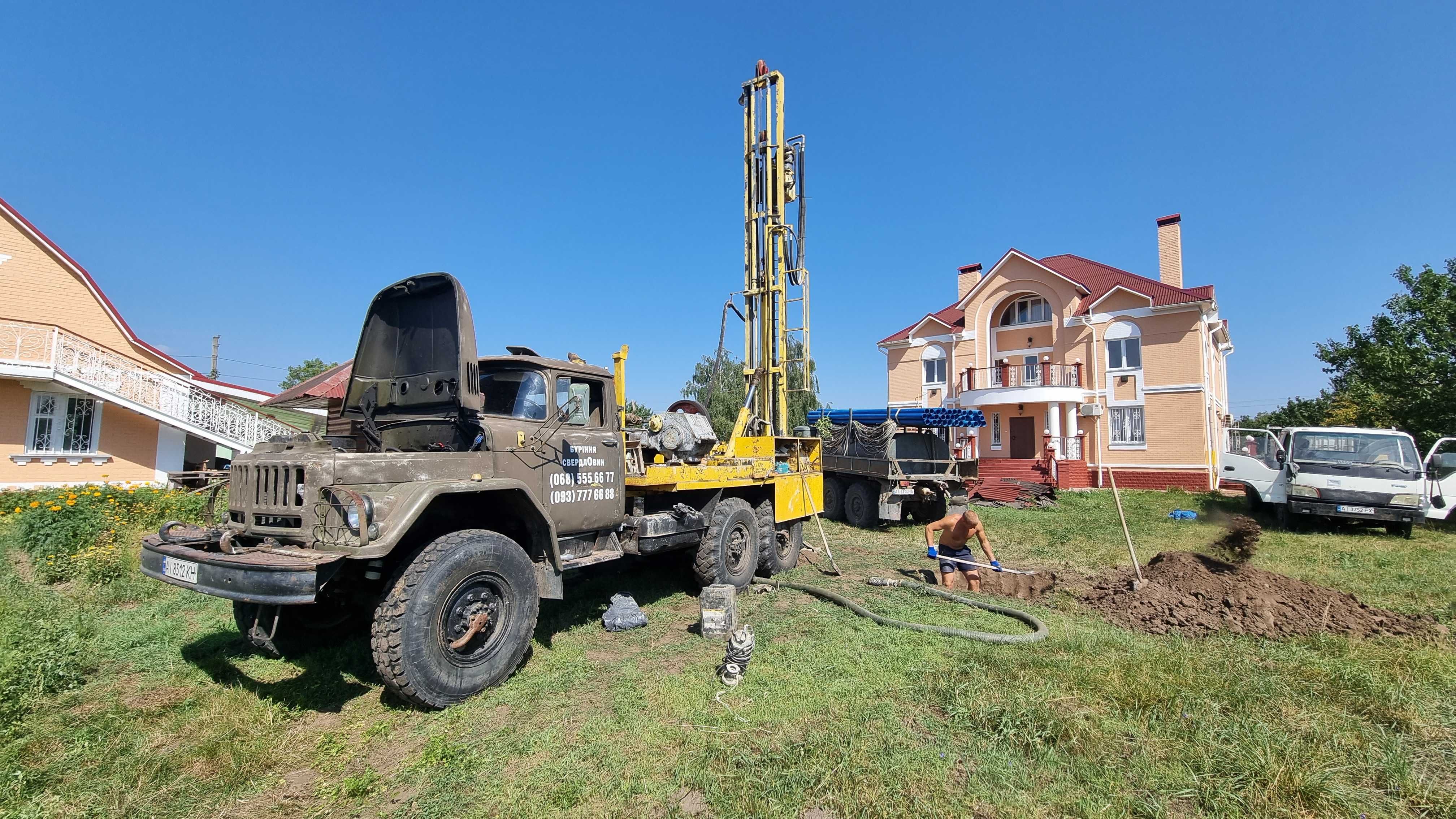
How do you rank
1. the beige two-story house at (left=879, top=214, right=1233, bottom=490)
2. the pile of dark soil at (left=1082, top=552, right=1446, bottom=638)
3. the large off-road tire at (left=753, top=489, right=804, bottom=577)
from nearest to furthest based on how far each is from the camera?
1. the pile of dark soil at (left=1082, top=552, right=1446, bottom=638)
2. the large off-road tire at (left=753, top=489, right=804, bottom=577)
3. the beige two-story house at (left=879, top=214, right=1233, bottom=490)

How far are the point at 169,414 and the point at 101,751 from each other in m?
13.8

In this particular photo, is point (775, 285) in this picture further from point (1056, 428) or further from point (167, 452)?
point (1056, 428)

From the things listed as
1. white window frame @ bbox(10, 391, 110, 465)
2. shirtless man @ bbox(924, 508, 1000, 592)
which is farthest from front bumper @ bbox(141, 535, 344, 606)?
white window frame @ bbox(10, 391, 110, 465)

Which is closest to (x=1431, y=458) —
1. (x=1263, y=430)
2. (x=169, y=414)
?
(x=1263, y=430)

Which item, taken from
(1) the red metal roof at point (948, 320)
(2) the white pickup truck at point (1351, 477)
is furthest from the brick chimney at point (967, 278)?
(2) the white pickup truck at point (1351, 477)

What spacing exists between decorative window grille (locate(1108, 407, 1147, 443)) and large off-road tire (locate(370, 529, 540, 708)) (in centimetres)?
2325

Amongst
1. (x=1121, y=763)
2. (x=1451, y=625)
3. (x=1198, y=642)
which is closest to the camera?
(x=1121, y=763)

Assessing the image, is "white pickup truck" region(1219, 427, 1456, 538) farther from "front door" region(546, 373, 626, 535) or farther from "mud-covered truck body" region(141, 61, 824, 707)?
"front door" region(546, 373, 626, 535)

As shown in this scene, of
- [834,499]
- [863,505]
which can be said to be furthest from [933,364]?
[863,505]

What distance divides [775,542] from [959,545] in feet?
6.99

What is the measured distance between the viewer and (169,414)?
1351cm

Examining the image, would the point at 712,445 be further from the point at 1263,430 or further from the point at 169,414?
the point at 169,414

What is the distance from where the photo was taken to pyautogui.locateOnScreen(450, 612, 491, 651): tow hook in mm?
3859

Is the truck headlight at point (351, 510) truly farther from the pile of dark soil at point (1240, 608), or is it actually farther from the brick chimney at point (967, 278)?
the brick chimney at point (967, 278)
